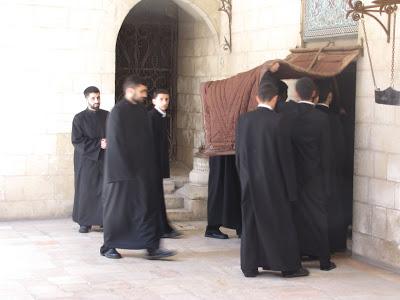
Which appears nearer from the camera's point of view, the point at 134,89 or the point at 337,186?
the point at 134,89

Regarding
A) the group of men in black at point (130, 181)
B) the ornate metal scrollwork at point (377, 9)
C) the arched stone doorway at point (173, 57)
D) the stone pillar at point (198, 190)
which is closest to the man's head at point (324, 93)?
the ornate metal scrollwork at point (377, 9)

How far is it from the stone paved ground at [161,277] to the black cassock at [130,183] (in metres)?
0.26

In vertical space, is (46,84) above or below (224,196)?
above

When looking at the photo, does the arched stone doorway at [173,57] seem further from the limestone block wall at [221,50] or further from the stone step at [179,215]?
the stone step at [179,215]

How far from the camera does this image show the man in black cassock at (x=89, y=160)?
30.4 ft

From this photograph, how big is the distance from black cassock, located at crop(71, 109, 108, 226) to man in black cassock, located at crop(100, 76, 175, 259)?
1.54 m

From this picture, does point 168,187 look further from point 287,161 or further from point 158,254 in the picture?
point 287,161

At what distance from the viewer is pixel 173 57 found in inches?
481

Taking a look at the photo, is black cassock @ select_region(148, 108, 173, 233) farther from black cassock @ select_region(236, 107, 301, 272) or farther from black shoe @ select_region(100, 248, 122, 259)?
black cassock @ select_region(236, 107, 301, 272)

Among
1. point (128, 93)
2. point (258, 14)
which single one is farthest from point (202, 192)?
point (128, 93)

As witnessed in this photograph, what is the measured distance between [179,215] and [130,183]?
8.99 feet

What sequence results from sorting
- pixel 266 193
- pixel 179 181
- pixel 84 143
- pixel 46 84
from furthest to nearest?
pixel 179 181, pixel 46 84, pixel 84 143, pixel 266 193

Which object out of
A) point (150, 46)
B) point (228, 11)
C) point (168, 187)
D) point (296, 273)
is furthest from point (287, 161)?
point (150, 46)

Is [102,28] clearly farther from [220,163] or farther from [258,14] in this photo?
[220,163]
